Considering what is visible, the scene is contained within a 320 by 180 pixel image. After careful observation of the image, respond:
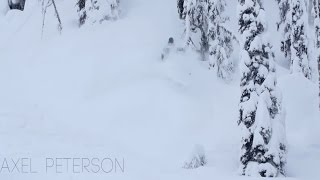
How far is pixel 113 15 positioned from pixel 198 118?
6.22m

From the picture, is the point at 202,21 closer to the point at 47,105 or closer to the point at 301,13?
the point at 301,13

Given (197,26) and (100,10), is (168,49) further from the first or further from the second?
(100,10)

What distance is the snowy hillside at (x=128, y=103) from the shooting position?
451 inches

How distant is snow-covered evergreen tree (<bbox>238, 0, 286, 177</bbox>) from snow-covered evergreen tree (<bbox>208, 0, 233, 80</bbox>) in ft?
16.6

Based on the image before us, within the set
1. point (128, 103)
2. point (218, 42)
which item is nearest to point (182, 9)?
point (218, 42)

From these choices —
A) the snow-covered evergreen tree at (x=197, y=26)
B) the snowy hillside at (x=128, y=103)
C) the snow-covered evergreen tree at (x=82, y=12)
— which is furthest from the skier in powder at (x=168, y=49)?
the snow-covered evergreen tree at (x=82, y=12)

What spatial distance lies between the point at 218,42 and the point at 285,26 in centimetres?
333

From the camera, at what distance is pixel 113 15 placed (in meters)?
18.3

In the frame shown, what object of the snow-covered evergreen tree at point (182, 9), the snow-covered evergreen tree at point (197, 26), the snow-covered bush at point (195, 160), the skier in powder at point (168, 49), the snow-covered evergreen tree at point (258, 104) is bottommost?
the snow-covered bush at point (195, 160)

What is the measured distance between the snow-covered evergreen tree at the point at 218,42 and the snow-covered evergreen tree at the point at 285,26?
256 centimetres

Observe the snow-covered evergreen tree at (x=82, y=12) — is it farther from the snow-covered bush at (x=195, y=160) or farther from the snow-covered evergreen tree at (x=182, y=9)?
the snow-covered bush at (x=195, y=160)

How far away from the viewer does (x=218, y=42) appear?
1619 centimetres

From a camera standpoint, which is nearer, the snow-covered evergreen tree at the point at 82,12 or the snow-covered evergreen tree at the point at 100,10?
the snow-covered evergreen tree at the point at 100,10

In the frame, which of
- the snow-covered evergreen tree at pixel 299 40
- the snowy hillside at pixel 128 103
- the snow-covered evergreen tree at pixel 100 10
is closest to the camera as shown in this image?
the snowy hillside at pixel 128 103
